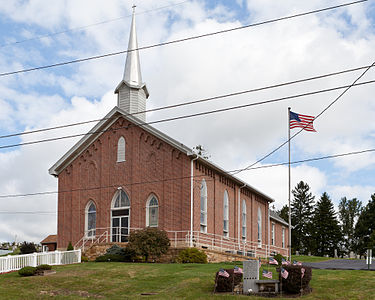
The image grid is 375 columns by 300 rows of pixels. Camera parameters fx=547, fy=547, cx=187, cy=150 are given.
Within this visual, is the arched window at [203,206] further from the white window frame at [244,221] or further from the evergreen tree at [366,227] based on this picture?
→ the evergreen tree at [366,227]

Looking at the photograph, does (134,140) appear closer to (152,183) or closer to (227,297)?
(152,183)

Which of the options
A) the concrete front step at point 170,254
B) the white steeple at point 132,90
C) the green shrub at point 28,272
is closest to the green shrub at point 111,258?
the concrete front step at point 170,254

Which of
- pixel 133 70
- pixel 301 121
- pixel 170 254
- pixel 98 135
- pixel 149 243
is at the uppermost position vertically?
pixel 133 70

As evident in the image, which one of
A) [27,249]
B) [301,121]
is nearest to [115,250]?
[27,249]

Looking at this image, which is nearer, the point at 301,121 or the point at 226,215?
the point at 301,121

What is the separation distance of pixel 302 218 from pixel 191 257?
6169 cm

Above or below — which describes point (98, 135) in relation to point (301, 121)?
above

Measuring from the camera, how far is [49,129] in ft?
74.1

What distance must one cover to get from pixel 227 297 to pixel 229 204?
71.8ft

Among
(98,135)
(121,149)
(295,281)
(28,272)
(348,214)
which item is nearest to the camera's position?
(295,281)

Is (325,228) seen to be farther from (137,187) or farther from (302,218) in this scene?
(137,187)

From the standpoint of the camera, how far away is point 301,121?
33.4 m

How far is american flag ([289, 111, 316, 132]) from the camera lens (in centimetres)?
3288

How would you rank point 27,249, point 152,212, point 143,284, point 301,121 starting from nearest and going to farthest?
point 143,284 < point 301,121 < point 152,212 < point 27,249
